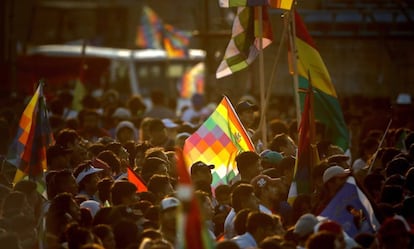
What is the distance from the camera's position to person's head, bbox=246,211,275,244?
36.3 ft

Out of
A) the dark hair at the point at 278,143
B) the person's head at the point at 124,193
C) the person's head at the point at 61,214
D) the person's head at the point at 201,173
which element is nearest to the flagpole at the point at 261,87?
the dark hair at the point at 278,143

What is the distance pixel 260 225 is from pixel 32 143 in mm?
3936

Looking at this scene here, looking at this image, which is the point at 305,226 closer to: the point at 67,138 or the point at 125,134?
the point at 67,138

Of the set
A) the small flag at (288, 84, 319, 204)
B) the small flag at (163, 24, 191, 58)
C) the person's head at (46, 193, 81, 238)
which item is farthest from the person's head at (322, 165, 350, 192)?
the small flag at (163, 24, 191, 58)

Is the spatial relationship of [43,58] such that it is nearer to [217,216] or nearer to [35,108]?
[35,108]

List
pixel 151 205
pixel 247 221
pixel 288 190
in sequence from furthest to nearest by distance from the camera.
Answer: pixel 288 190 < pixel 151 205 < pixel 247 221

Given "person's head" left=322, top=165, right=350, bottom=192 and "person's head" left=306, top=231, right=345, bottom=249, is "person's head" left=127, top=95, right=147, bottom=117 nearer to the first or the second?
"person's head" left=322, top=165, right=350, bottom=192

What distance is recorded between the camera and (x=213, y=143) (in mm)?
15141

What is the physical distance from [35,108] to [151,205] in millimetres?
3422

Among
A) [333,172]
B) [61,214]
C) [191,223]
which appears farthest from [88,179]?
A: [191,223]

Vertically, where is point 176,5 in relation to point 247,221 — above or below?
below

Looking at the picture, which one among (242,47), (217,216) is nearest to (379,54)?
(242,47)

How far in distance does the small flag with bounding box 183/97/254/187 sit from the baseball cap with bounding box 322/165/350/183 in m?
1.84

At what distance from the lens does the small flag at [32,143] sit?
13898 mm
